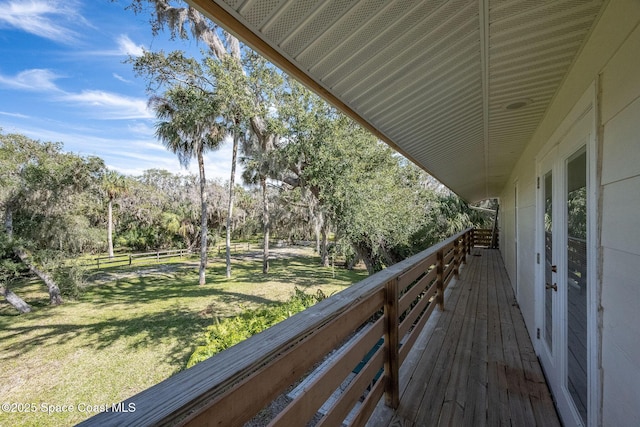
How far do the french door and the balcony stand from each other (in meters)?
0.26

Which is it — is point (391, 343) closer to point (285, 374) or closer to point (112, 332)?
point (285, 374)

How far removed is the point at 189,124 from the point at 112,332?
759cm

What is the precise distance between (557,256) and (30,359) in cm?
959

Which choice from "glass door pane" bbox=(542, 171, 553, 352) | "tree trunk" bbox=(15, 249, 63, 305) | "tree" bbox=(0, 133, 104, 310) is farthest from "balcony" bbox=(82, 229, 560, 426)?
"tree" bbox=(0, 133, 104, 310)

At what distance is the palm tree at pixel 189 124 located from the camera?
959cm

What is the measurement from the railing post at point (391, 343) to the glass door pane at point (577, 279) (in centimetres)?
91

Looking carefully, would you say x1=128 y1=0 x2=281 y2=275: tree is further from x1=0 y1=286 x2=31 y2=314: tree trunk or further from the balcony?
x1=0 y1=286 x2=31 y2=314: tree trunk

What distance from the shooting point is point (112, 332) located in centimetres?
753

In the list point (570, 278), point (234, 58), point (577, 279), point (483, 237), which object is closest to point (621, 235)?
point (577, 279)

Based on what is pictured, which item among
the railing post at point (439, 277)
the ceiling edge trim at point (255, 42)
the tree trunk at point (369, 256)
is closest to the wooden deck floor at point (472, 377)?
the railing post at point (439, 277)

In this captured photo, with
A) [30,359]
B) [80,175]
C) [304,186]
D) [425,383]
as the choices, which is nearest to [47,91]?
[80,175]

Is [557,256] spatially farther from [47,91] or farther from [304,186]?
[47,91]

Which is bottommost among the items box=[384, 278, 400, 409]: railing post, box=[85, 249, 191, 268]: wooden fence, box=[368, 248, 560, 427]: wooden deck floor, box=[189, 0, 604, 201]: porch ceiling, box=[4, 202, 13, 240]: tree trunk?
box=[85, 249, 191, 268]: wooden fence

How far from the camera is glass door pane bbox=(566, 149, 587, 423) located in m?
1.44
